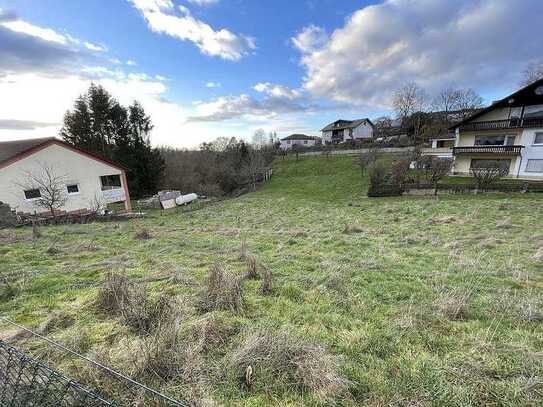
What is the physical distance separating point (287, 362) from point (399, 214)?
1142cm

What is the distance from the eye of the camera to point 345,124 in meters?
64.1

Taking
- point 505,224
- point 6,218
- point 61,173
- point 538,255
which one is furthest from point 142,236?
point 61,173

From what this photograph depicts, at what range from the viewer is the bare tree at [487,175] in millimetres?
16703

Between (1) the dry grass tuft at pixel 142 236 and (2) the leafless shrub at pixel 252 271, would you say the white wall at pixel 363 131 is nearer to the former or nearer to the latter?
(1) the dry grass tuft at pixel 142 236

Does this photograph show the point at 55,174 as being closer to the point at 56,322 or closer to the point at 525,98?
the point at 56,322

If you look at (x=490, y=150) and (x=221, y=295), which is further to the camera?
(x=490, y=150)

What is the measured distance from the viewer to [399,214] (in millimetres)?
11984

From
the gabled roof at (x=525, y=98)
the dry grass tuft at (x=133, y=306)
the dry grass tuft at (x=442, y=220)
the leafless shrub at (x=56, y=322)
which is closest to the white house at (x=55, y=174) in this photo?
the leafless shrub at (x=56, y=322)

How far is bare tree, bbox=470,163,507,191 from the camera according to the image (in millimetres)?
16703

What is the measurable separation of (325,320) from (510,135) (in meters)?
27.6

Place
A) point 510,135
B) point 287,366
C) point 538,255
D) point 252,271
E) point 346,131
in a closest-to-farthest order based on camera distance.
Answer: point 287,366 < point 252,271 < point 538,255 < point 510,135 < point 346,131

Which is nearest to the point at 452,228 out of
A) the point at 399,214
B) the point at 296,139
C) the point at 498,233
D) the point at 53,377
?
the point at 498,233

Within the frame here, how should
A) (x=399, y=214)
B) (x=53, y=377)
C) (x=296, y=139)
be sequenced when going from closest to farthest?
(x=53, y=377) → (x=399, y=214) → (x=296, y=139)

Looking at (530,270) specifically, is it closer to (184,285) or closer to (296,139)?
(184,285)
